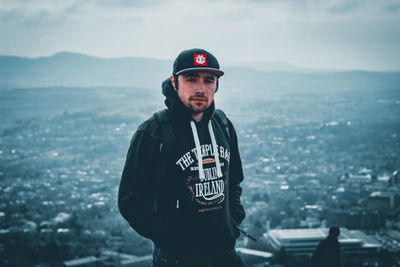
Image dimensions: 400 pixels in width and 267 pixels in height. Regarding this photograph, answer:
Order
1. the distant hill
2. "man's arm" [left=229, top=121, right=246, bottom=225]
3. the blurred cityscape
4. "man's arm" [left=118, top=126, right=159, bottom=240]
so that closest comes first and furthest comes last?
"man's arm" [left=118, top=126, right=159, bottom=240] → "man's arm" [left=229, top=121, right=246, bottom=225] → the blurred cityscape → the distant hill

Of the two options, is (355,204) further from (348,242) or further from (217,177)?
(217,177)

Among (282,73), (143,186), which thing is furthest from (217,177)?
(282,73)

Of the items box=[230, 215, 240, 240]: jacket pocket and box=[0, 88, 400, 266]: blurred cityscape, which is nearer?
box=[230, 215, 240, 240]: jacket pocket

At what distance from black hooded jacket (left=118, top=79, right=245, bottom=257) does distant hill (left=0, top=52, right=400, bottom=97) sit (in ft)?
282

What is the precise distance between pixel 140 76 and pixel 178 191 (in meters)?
102

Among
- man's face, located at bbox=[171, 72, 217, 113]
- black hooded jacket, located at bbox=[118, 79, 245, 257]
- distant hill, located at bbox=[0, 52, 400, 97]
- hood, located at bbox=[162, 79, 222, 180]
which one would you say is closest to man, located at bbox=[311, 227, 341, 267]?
black hooded jacket, located at bbox=[118, 79, 245, 257]

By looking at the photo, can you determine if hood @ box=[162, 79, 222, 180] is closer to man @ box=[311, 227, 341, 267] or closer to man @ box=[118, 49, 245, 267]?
man @ box=[118, 49, 245, 267]

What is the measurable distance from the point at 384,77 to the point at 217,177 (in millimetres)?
117322

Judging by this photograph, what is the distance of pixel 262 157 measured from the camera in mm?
37781

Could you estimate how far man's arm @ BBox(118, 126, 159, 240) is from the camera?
1.21 metres

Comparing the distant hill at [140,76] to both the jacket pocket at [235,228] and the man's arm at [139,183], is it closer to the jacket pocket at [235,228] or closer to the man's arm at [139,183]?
the jacket pocket at [235,228]

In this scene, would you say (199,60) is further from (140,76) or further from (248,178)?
(140,76)

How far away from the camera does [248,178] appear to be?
2855 cm

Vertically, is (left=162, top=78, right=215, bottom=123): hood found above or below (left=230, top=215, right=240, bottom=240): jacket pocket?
above
